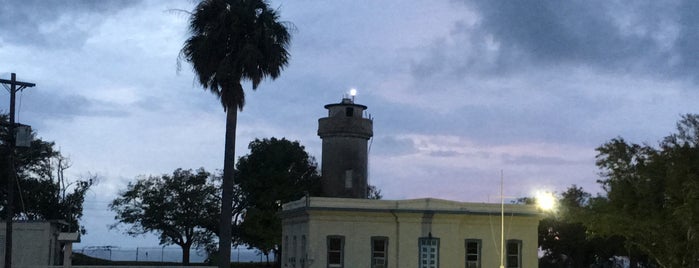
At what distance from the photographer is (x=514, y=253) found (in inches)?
1780

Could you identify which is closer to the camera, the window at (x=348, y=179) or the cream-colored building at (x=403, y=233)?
the cream-colored building at (x=403, y=233)

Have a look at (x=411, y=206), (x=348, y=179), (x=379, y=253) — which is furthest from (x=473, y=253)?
(x=348, y=179)

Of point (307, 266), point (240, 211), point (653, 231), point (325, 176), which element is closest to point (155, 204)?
point (240, 211)

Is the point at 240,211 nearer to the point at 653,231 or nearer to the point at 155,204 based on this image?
the point at 155,204

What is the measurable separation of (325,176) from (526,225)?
17.1 meters

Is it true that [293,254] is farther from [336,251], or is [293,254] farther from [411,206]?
[411,206]

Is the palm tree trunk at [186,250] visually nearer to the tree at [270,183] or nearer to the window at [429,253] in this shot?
the tree at [270,183]

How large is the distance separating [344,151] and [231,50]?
64.8 ft

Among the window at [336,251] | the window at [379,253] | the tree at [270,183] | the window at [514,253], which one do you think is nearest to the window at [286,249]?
the window at [336,251]

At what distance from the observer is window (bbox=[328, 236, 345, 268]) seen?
43.3 m

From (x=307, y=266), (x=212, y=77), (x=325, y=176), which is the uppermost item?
(x=212, y=77)

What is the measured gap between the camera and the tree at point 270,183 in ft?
222

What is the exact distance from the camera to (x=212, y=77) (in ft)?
131

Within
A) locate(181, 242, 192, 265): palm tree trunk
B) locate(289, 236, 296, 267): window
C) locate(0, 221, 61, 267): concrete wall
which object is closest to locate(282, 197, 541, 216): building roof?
locate(289, 236, 296, 267): window
